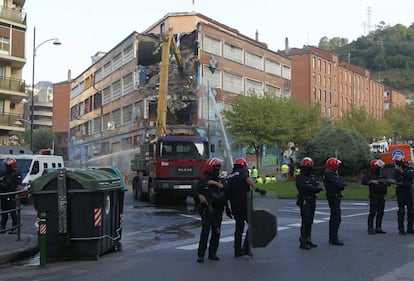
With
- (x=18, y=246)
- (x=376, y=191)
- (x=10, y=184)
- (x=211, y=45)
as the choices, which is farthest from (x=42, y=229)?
(x=211, y=45)

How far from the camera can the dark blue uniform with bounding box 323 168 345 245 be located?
10.6m

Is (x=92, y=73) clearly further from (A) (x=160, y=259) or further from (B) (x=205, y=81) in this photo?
(A) (x=160, y=259)

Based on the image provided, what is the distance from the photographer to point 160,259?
365 inches

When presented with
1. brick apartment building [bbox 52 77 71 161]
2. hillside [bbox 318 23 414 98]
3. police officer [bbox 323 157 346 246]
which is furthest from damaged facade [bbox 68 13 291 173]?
hillside [bbox 318 23 414 98]

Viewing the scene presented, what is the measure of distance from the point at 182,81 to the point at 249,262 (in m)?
46.0

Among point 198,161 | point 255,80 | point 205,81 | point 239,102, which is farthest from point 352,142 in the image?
point 255,80

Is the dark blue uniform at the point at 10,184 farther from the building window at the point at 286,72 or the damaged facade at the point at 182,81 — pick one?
the building window at the point at 286,72

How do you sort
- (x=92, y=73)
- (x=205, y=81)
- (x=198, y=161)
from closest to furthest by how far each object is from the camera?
(x=198, y=161)
(x=205, y=81)
(x=92, y=73)

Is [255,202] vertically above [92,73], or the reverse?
[92,73]

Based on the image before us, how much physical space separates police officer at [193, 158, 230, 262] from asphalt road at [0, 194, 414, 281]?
296 mm

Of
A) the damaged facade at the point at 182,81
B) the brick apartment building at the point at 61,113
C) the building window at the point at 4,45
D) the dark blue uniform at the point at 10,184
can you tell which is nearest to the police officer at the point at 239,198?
the dark blue uniform at the point at 10,184

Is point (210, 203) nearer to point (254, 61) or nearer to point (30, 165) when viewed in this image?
point (30, 165)

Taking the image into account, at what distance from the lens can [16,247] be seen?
10258mm

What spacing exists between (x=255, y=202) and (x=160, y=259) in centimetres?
193
